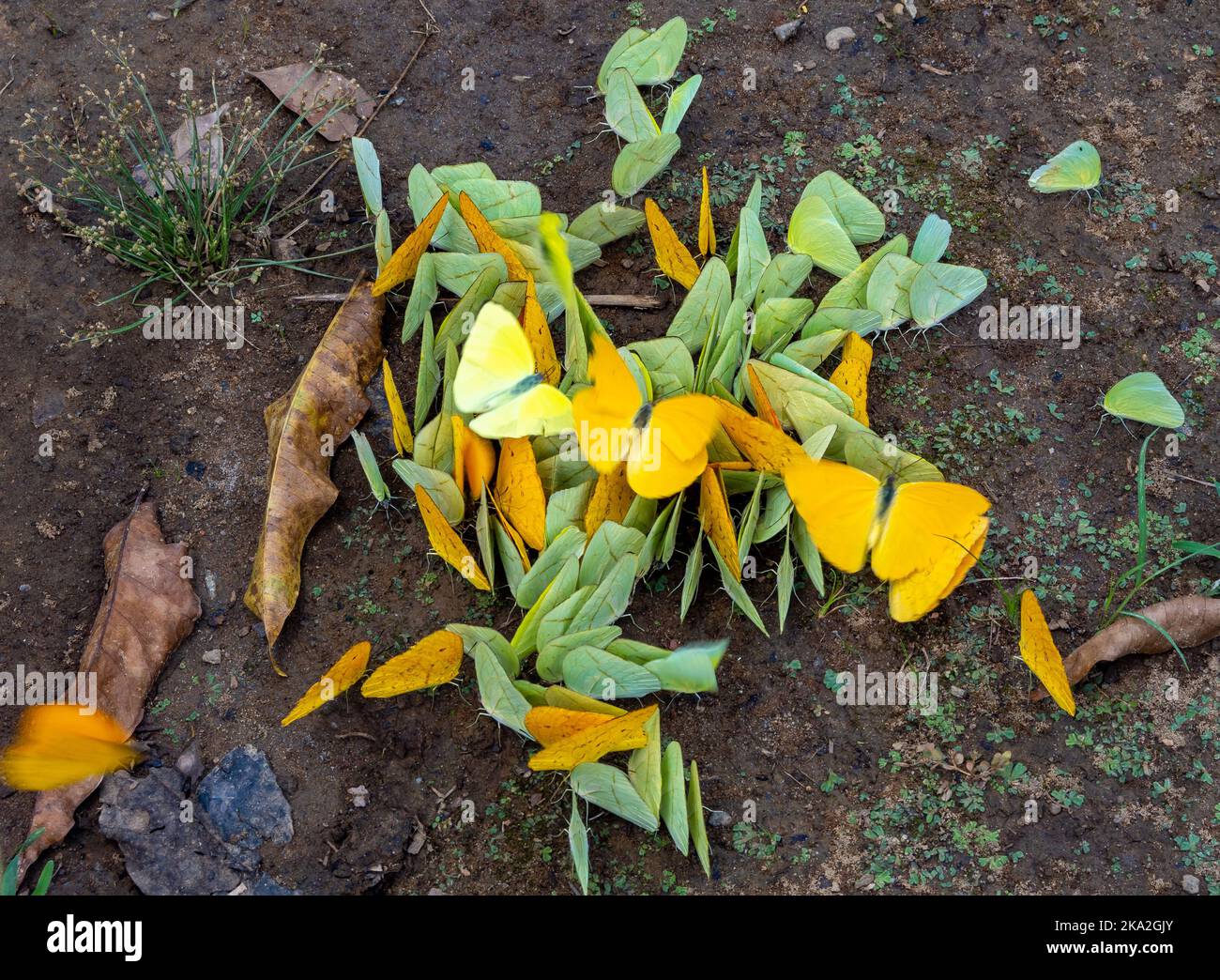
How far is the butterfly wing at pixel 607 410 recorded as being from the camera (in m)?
2.21

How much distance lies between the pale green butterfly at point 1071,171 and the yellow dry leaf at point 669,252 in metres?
0.98

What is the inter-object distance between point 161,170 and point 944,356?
6.83 ft

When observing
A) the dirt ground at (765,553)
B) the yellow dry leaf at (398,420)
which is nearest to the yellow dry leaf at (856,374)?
the dirt ground at (765,553)

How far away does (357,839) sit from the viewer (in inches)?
83.3

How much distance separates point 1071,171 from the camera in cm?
275

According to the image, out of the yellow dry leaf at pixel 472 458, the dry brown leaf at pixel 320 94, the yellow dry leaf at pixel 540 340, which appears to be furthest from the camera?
the dry brown leaf at pixel 320 94

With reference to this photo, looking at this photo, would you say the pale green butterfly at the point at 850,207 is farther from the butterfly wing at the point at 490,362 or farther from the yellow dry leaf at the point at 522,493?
the yellow dry leaf at the point at 522,493

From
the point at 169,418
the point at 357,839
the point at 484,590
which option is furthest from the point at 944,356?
the point at 169,418

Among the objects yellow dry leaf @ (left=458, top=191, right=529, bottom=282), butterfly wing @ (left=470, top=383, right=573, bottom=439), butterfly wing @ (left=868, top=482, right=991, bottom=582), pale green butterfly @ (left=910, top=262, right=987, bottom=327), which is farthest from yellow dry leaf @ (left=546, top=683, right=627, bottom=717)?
pale green butterfly @ (left=910, top=262, right=987, bottom=327)

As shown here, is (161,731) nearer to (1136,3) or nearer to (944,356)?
(944,356)

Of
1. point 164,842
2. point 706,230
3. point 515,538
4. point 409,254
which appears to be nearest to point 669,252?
point 706,230

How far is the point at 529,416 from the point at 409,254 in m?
0.63

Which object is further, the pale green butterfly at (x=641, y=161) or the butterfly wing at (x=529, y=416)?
the pale green butterfly at (x=641, y=161)

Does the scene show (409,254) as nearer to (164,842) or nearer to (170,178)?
(170,178)
